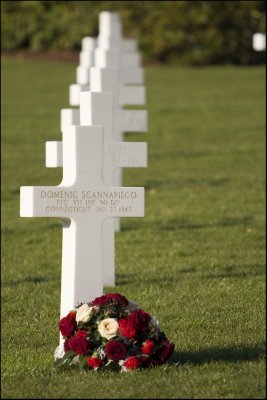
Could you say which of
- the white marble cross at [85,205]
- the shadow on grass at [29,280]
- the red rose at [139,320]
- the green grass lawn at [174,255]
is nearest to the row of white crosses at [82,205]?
the white marble cross at [85,205]

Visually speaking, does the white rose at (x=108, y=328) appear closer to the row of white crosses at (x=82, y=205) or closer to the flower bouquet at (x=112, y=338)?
the flower bouquet at (x=112, y=338)

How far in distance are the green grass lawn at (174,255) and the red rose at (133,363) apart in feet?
0.18

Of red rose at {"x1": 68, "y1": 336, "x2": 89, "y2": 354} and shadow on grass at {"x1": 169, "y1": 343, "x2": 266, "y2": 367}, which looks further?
shadow on grass at {"x1": 169, "y1": 343, "x2": 266, "y2": 367}

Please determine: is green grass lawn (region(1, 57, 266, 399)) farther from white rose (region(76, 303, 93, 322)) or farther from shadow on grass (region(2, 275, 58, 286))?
white rose (region(76, 303, 93, 322))

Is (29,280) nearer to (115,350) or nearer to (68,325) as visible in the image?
(68,325)

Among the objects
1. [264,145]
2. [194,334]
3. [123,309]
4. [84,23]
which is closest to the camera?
[123,309]

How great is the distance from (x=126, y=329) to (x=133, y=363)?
176 mm

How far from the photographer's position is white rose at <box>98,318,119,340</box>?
20.8 feet

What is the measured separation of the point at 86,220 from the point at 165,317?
5.28 ft

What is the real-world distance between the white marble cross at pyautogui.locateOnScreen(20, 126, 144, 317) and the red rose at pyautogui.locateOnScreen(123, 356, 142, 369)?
796 millimetres

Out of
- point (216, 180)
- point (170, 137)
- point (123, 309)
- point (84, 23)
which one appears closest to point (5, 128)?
point (170, 137)

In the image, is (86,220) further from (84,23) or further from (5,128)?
(84,23)

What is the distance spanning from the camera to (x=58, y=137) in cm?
2325

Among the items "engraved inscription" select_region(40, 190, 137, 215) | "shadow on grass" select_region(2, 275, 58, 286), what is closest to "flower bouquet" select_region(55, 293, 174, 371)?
"engraved inscription" select_region(40, 190, 137, 215)
